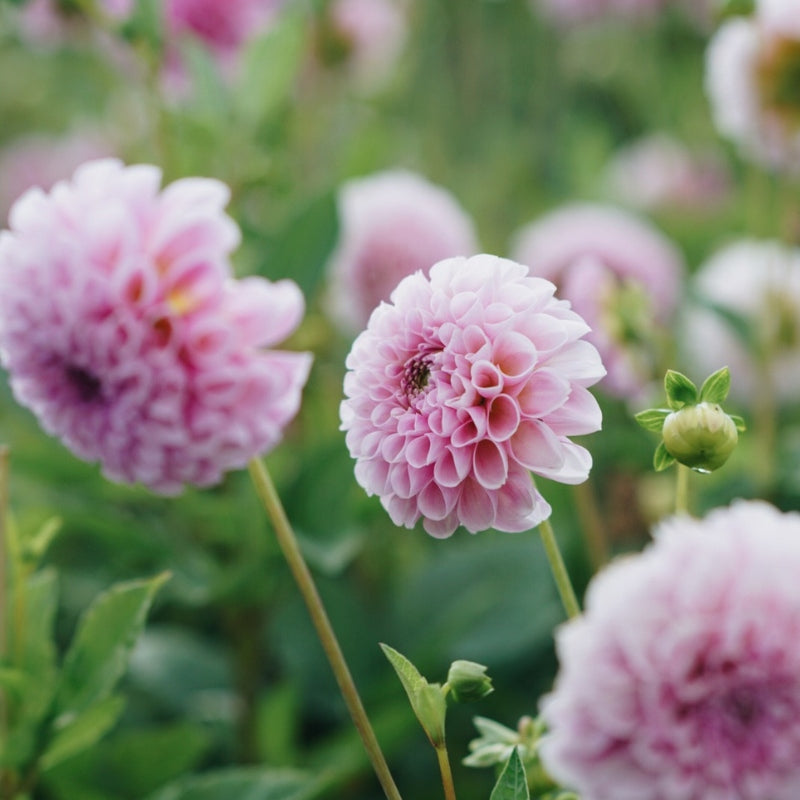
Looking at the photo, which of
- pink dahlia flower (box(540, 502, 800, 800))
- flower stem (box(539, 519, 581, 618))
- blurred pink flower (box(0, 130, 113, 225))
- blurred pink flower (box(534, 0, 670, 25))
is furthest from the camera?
blurred pink flower (box(534, 0, 670, 25))

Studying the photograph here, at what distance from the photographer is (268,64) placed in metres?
0.91

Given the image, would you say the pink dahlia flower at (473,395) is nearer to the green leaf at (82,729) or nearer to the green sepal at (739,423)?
the green sepal at (739,423)

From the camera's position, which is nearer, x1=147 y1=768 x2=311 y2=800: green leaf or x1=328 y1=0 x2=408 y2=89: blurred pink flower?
x1=147 y1=768 x2=311 y2=800: green leaf

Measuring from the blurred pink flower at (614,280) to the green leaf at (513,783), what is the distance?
0.30 meters

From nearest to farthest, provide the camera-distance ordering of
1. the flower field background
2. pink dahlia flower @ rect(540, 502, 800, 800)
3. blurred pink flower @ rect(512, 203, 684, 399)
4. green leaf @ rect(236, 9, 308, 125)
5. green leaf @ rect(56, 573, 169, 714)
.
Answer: pink dahlia flower @ rect(540, 502, 800, 800)
green leaf @ rect(56, 573, 169, 714)
blurred pink flower @ rect(512, 203, 684, 399)
the flower field background
green leaf @ rect(236, 9, 308, 125)

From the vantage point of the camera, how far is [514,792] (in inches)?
15.0

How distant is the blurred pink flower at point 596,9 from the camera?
1640mm

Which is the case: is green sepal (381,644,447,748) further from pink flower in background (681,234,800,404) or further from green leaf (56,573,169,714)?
pink flower in background (681,234,800,404)

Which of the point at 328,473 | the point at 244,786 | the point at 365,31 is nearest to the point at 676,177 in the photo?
the point at 365,31

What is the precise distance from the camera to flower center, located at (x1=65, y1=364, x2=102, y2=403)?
50cm

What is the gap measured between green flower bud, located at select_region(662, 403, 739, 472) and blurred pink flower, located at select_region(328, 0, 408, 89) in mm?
1061

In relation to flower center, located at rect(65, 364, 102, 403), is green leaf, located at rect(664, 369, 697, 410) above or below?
below

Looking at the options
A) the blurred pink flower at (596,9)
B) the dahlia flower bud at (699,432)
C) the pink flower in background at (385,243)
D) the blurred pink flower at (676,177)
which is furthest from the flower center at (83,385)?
the blurred pink flower at (596,9)

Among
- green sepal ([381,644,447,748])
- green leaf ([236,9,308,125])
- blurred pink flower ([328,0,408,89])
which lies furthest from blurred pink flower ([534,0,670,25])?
green sepal ([381,644,447,748])
